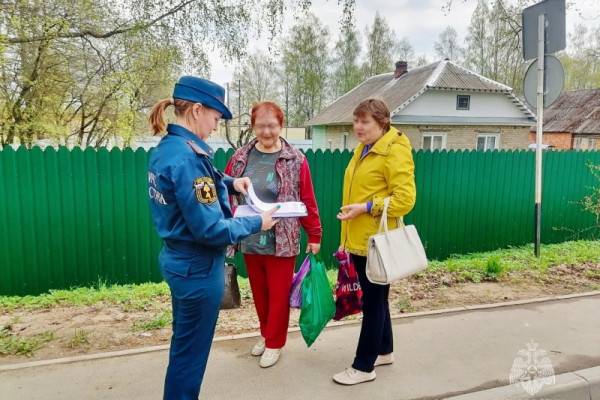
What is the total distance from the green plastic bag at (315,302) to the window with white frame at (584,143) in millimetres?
30971

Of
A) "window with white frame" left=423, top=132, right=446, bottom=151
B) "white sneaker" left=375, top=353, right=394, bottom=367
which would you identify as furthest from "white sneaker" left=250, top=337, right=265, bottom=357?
"window with white frame" left=423, top=132, right=446, bottom=151

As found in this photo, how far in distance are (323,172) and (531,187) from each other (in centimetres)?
403

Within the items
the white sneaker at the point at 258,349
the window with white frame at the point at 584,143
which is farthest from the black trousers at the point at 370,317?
the window with white frame at the point at 584,143

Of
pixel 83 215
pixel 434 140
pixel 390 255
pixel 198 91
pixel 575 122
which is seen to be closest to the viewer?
pixel 198 91

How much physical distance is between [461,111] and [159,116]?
21.0 meters

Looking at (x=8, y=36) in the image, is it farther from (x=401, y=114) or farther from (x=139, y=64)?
(x=401, y=114)

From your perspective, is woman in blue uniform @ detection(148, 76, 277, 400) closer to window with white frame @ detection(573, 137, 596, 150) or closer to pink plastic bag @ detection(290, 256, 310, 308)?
pink plastic bag @ detection(290, 256, 310, 308)

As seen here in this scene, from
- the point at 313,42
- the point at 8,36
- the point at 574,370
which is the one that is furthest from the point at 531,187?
the point at 313,42

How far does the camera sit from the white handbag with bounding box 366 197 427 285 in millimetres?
2533

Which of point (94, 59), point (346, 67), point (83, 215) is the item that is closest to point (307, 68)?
point (346, 67)

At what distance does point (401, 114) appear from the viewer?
776 inches

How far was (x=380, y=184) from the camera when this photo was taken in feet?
8.79

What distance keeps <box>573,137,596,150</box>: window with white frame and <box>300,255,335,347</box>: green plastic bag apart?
31.0 meters

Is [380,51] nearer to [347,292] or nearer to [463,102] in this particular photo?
[463,102]
